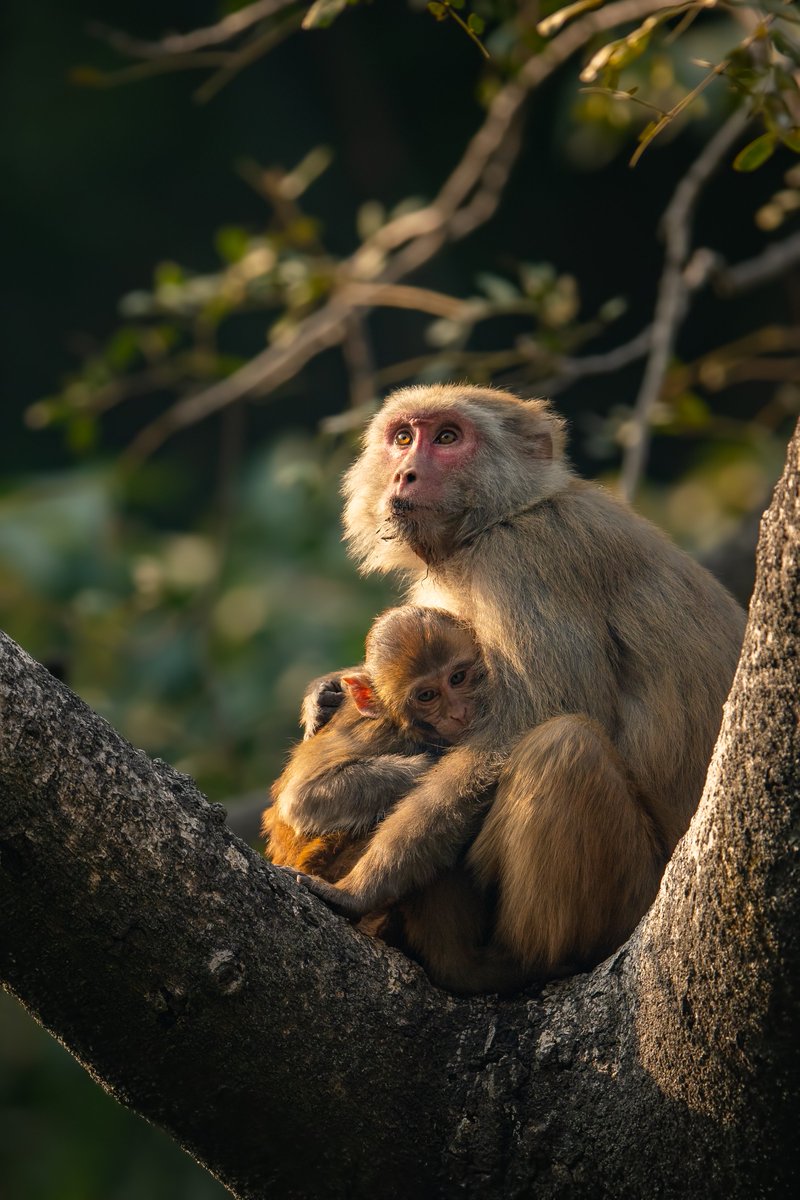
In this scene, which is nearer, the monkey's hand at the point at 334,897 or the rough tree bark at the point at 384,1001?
the rough tree bark at the point at 384,1001

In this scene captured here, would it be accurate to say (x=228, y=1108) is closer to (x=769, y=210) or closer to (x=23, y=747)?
(x=23, y=747)

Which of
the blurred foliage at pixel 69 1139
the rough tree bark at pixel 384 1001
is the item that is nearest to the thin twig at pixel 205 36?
the rough tree bark at pixel 384 1001

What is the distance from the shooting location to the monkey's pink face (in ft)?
15.5

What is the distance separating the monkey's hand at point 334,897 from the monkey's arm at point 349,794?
390mm

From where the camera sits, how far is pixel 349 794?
410 cm

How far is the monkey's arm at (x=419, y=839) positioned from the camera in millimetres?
3738

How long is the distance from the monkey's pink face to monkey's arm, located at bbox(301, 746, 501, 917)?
1.10 metres

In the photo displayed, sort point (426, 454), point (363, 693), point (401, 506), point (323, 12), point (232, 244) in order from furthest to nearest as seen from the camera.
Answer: point (232, 244)
point (426, 454)
point (401, 506)
point (363, 693)
point (323, 12)

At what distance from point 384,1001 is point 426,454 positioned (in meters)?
2.07

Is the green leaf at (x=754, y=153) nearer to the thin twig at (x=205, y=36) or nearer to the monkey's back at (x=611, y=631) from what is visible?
the monkey's back at (x=611, y=631)

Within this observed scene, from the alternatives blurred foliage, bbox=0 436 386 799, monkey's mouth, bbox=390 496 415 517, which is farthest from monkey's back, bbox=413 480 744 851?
blurred foliage, bbox=0 436 386 799

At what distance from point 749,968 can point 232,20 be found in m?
4.78

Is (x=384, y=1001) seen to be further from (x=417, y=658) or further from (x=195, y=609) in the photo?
(x=195, y=609)

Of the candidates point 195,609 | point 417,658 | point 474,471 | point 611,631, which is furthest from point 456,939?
point 195,609
